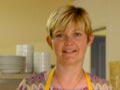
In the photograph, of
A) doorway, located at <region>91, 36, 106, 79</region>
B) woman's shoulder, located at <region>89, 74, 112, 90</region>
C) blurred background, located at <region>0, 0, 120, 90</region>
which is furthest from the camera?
doorway, located at <region>91, 36, 106, 79</region>

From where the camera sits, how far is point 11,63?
2066mm

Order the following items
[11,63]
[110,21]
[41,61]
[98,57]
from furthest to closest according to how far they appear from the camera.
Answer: [98,57]
[110,21]
[41,61]
[11,63]

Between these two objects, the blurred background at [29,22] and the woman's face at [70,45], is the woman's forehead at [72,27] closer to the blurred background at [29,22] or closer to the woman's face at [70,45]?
the woman's face at [70,45]

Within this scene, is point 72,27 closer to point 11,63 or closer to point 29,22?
point 11,63

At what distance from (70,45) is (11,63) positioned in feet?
3.52

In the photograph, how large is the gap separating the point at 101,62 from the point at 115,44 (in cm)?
157

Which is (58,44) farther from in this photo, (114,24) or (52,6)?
(52,6)

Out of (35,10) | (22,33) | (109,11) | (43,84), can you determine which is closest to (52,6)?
(35,10)

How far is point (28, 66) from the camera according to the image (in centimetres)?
216

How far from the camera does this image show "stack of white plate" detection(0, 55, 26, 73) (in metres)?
2.05

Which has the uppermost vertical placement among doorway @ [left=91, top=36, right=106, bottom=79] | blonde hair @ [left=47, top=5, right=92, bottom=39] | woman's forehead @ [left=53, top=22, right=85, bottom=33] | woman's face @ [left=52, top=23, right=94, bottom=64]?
blonde hair @ [left=47, top=5, right=92, bottom=39]

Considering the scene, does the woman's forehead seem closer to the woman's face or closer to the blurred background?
the woman's face

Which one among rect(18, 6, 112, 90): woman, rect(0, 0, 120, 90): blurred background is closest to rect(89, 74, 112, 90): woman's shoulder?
rect(18, 6, 112, 90): woman

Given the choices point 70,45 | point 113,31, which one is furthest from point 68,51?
point 113,31
